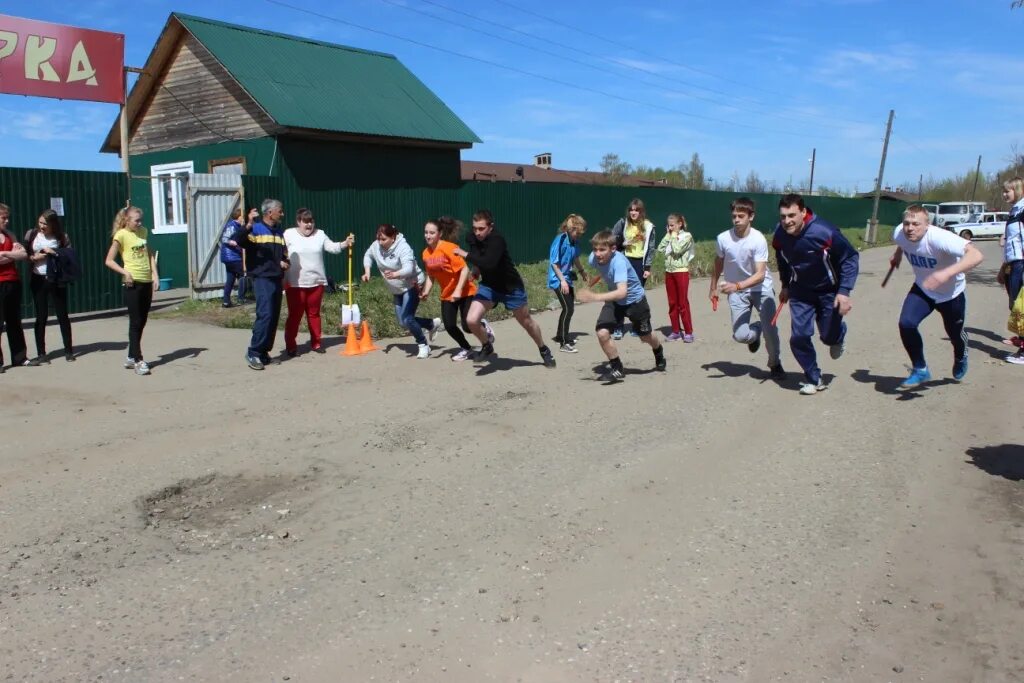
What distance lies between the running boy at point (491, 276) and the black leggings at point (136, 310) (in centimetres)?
339

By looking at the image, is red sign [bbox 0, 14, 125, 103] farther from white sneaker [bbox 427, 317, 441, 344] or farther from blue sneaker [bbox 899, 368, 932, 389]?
blue sneaker [bbox 899, 368, 932, 389]

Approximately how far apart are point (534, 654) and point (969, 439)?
450 cm

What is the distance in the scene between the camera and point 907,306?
25.7ft

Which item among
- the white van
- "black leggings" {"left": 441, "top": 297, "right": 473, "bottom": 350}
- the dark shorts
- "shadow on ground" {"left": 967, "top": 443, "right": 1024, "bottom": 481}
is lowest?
"shadow on ground" {"left": 967, "top": 443, "right": 1024, "bottom": 481}

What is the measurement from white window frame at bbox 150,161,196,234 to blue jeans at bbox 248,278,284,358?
9292mm

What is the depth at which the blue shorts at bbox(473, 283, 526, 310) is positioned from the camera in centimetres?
891

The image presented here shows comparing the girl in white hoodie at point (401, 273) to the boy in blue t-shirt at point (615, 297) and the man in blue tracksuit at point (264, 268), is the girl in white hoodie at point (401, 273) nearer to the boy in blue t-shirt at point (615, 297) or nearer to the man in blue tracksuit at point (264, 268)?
the man in blue tracksuit at point (264, 268)

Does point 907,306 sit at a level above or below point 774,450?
above

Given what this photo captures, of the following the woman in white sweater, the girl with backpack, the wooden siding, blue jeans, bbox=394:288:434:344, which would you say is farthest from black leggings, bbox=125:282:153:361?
the wooden siding

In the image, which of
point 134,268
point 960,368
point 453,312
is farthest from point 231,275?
point 960,368

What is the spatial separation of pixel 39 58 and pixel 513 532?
44.0 ft

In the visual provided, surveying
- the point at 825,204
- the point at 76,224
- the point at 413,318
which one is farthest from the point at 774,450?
the point at 825,204

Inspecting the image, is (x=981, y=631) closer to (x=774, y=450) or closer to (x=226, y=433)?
(x=774, y=450)

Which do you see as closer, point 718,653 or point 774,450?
point 718,653
